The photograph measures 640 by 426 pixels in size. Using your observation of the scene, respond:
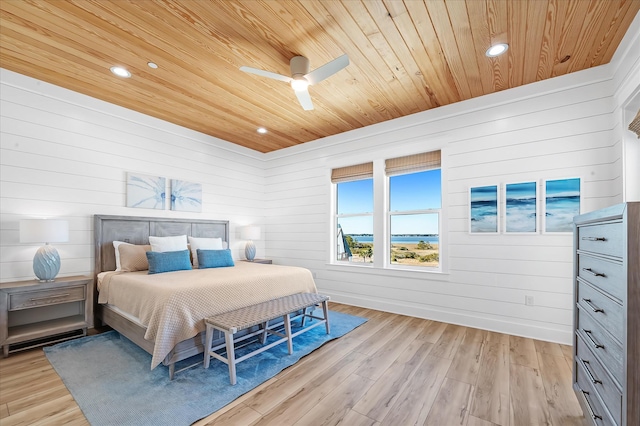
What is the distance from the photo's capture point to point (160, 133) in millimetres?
4266

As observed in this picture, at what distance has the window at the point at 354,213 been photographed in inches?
184

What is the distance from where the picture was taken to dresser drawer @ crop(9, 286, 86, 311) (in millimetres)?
2719

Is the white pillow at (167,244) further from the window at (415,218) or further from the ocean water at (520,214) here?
the ocean water at (520,214)

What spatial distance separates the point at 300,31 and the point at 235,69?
90 cm

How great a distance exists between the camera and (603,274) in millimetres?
1414

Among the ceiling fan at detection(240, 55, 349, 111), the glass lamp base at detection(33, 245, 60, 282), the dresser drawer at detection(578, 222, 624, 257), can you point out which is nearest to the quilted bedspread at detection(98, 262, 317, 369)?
the glass lamp base at detection(33, 245, 60, 282)

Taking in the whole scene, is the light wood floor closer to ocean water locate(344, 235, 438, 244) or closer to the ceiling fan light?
ocean water locate(344, 235, 438, 244)

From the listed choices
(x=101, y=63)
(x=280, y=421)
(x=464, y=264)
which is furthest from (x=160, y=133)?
(x=464, y=264)

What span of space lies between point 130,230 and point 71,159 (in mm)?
1084

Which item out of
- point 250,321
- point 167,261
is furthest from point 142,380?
point 167,261

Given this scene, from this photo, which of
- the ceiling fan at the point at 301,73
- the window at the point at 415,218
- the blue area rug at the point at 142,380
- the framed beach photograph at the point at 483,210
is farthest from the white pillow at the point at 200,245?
the framed beach photograph at the point at 483,210

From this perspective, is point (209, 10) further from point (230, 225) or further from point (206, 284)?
point (230, 225)

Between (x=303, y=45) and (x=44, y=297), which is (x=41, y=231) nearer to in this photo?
(x=44, y=297)

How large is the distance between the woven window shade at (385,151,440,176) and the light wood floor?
224cm
